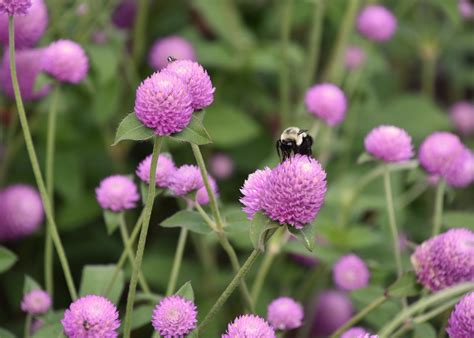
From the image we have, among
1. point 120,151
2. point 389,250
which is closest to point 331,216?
point 389,250

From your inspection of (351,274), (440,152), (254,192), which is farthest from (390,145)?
(254,192)

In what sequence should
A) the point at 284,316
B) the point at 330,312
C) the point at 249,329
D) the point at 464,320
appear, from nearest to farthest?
the point at 249,329 → the point at 464,320 → the point at 284,316 → the point at 330,312

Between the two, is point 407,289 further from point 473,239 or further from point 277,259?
point 277,259

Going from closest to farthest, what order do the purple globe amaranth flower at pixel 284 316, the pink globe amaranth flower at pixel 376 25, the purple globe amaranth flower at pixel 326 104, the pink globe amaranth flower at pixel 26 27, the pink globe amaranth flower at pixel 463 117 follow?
the purple globe amaranth flower at pixel 284 316, the pink globe amaranth flower at pixel 26 27, the purple globe amaranth flower at pixel 326 104, the pink globe amaranth flower at pixel 376 25, the pink globe amaranth flower at pixel 463 117

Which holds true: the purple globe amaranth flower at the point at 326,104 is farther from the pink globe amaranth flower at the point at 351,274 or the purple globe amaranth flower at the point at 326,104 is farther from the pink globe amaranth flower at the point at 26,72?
the pink globe amaranth flower at the point at 26,72

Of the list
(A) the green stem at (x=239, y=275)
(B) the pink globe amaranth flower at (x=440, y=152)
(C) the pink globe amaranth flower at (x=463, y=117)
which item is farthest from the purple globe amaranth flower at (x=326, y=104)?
(C) the pink globe amaranth flower at (x=463, y=117)

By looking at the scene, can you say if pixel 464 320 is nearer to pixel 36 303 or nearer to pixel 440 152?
pixel 440 152
